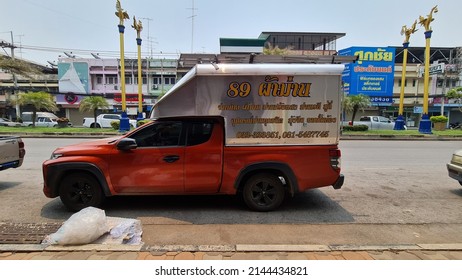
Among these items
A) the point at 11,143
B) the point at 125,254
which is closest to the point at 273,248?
the point at 125,254

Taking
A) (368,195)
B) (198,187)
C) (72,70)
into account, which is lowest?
(368,195)

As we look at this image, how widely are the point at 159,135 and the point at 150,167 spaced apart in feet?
1.81

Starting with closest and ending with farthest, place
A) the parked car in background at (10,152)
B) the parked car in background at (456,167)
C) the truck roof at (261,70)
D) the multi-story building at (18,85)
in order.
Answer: the truck roof at (261,70) → the parked car in background at (456,167) → the parked car in background at (10,152) → the multi-story building at (18,85)

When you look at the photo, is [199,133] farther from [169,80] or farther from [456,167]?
[169,80]

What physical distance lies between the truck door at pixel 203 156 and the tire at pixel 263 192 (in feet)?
1.77

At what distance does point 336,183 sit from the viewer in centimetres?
492

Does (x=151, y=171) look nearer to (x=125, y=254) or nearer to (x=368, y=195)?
(x=125, y=254)

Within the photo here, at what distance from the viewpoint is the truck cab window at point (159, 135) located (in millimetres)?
4781

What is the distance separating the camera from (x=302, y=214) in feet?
15.9

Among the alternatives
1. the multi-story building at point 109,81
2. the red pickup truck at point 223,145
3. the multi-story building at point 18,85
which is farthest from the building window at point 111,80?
the red pickup truck at point 223,145

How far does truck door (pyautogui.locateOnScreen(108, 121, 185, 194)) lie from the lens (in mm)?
4691

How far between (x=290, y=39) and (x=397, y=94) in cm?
1712

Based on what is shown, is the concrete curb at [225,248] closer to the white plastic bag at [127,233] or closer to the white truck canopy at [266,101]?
the white plastic bag at [127,233]

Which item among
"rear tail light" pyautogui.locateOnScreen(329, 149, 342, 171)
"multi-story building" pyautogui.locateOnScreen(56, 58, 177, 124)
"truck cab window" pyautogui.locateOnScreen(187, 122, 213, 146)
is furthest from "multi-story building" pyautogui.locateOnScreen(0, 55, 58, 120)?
"rear tail light" pyautogui.locateOnScreen(329, 149, 342, 171)
